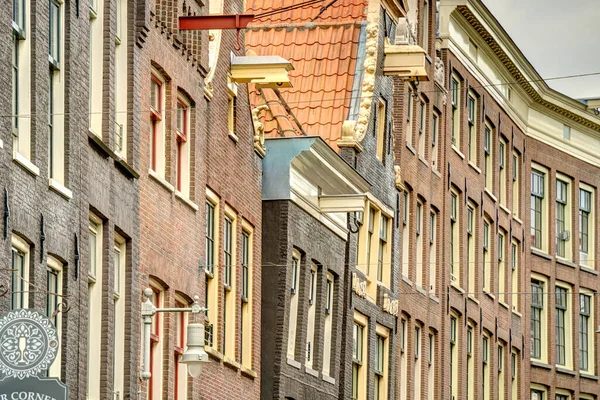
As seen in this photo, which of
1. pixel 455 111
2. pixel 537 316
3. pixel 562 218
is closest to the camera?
pixel 455 111

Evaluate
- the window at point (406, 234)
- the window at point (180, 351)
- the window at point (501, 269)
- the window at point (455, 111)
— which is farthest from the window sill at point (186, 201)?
the window at point (501, 269)

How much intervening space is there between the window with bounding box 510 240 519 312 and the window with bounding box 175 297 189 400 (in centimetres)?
2862

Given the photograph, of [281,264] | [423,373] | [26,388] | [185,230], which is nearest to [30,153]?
[26,388]

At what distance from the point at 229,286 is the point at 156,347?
13.5 feet

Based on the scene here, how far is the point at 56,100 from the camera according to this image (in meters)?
24.9

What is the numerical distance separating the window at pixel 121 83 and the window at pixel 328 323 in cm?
1203

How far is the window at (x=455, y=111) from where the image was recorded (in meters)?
53.3

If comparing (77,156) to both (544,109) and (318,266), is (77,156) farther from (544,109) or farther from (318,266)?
(544,109)

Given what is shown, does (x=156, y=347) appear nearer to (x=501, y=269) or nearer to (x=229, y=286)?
(x=229, y=286)

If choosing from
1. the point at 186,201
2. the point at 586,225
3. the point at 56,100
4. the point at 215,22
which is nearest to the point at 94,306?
the point at 56,100

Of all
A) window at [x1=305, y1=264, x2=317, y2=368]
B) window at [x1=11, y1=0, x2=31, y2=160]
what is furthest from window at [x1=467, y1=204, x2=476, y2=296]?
window at [x1=11, y1=0, x2=31, y2=160]

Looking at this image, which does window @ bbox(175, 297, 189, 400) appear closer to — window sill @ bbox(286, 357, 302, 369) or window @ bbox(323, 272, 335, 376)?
window sill @ bbox(286, 357, 302, 369)

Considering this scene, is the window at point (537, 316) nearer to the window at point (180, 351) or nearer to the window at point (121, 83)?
the window at point (180, 351)

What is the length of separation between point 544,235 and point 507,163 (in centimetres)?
442
